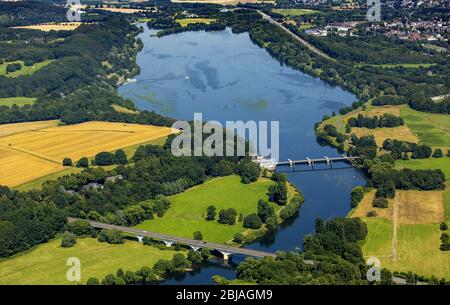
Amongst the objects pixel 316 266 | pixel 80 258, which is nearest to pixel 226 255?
pixel 316 266

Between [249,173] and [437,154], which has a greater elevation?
[249,173]

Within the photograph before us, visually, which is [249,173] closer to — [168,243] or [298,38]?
[168,243]

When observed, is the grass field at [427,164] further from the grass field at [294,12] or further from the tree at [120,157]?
the grass field at [294,12]

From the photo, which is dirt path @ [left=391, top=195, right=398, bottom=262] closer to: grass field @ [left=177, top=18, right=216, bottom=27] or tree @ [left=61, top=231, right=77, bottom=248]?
tree @ [left=61, top=231, right=77, bottom=248]

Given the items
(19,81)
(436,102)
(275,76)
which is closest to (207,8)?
(275,76)

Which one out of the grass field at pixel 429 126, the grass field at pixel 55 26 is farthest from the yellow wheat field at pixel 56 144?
the grass field at pixel 55 26
